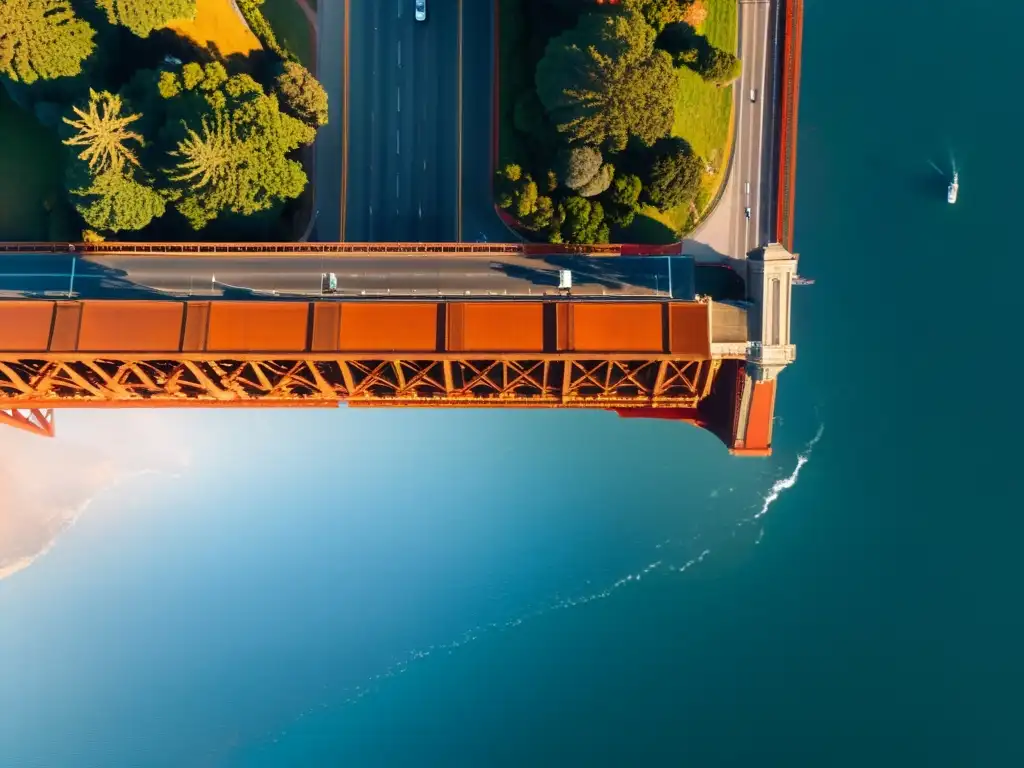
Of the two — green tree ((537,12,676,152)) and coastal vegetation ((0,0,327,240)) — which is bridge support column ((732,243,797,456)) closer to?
green tree ((537,12,676,152))

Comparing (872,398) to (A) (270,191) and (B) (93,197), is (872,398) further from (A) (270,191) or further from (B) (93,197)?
(B) (93,197)

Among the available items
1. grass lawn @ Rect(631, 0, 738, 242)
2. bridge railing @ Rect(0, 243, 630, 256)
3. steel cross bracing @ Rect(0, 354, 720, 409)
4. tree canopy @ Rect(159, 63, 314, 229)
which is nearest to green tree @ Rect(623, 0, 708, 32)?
grass lawn @ Rect(631, 0, 738, 242)

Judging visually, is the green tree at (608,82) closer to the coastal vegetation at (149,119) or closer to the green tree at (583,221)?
the green tree at (583,221)

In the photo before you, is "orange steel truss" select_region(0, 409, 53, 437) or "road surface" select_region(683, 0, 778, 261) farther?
"road surface" select_region(683, 0, 778, 261)

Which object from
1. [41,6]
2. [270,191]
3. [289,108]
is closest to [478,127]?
[289,108]

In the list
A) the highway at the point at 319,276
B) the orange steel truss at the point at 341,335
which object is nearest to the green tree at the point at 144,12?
the highway at the point at 319,276

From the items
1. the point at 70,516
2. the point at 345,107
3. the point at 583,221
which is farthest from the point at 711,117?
the point at 70,516
